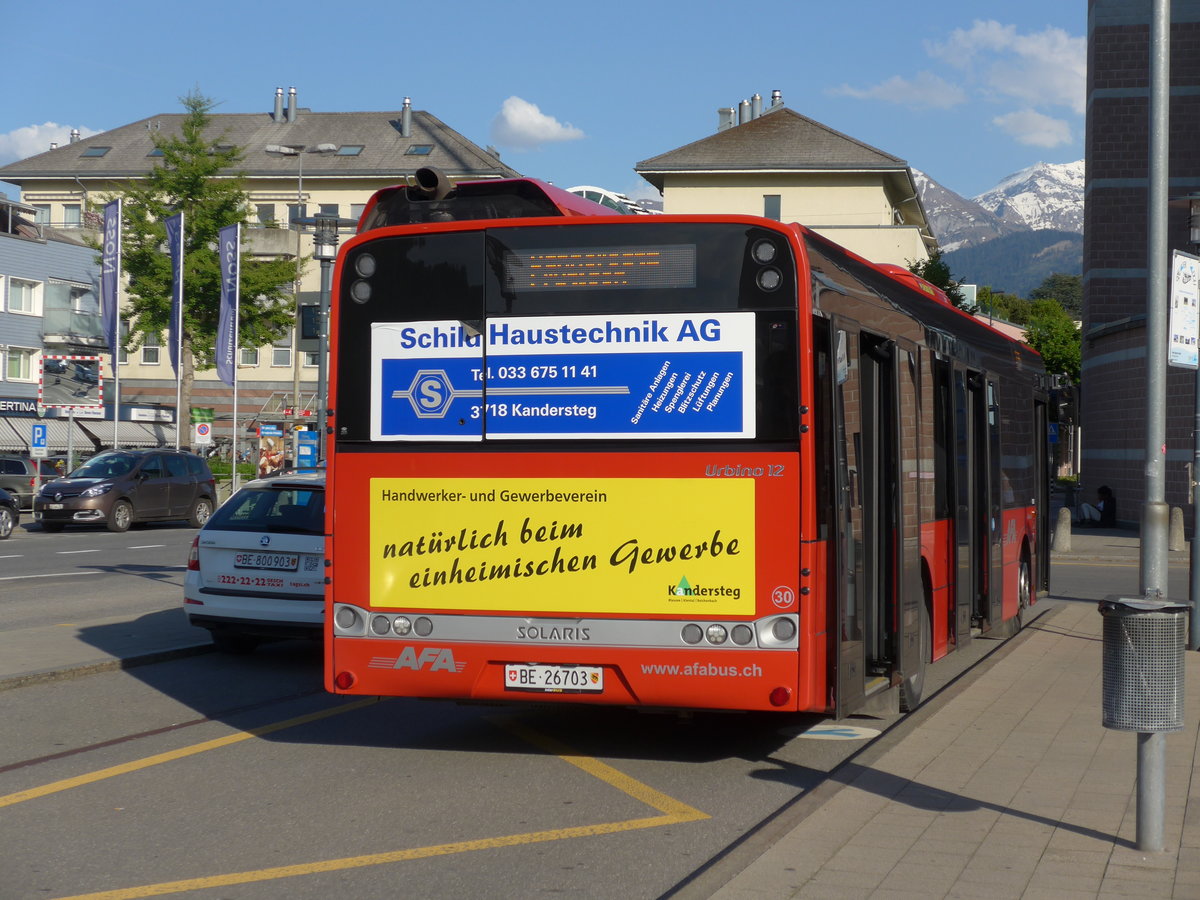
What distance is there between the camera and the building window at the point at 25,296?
58312 millimetres

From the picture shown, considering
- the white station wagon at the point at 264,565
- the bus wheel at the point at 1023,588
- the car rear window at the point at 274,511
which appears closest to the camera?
the white station wagon at the point at 264,565

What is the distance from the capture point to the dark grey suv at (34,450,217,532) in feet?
103

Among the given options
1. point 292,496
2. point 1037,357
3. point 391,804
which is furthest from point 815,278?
point 1037,357

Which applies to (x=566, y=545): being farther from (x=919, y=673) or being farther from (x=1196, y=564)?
(x=1196, y=564)

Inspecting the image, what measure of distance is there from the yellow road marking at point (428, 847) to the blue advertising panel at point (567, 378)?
6.01ft

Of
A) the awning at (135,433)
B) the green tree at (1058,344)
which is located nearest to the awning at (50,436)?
the awning at (135,433)

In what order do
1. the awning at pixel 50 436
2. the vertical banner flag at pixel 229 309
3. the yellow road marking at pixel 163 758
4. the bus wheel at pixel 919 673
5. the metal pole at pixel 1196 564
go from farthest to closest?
the awning at pixel 50 436 < the vertical banner flag at pixel 229 309 < the metal pole at pixel 1196 564 < the bus wheel at pixel 919 673 < the yellow road marking at pixel 163 758

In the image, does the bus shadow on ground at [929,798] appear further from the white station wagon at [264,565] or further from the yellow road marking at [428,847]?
the white station wagon at [264,565]

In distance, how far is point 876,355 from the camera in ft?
28.9

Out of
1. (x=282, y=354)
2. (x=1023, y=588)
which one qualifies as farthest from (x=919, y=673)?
(x=282, y=354)

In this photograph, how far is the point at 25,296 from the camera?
59.4m

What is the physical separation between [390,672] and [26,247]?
184 feet

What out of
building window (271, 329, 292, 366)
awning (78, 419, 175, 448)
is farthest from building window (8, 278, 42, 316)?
building window (271, 329, 292, 366)

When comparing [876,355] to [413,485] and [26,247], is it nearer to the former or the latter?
[413,485]
